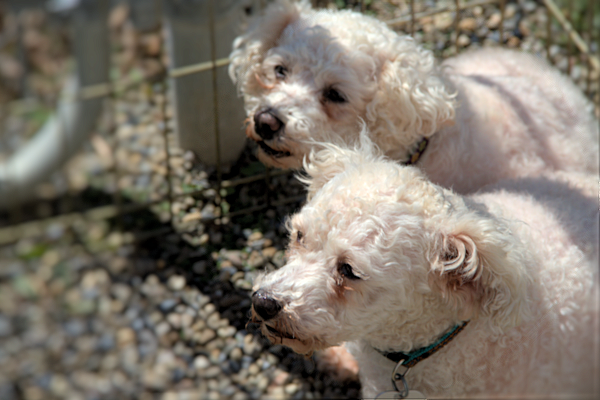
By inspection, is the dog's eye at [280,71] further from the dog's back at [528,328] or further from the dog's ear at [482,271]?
the dog's ear at [482,271]

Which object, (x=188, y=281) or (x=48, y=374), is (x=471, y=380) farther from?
(x=48, y=374)

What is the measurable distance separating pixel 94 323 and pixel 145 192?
2.64ft

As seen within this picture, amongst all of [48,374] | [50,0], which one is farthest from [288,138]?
[50,0]

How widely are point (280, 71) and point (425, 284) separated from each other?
1363 millimetres

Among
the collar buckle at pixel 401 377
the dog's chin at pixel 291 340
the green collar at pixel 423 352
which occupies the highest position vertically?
the dog's chin at pixel 291 340

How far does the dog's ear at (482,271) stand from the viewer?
166cm

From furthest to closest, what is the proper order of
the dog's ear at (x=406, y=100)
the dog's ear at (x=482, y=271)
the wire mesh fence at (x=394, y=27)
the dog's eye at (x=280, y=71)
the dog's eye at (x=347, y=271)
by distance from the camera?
1. the wire mesh fence at (x=394, y=27)
2. the dog's eye at (x=280, y=71)
3. the dog's ear at (x=406, y=100)
4. the dog's eye at (x=347, y=271)
5. the dog's ear at (x=482, y=271)

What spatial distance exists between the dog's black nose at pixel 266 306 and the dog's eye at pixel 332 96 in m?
1.12

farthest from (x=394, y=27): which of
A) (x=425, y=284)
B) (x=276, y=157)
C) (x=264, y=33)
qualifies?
(x=425, y=284)

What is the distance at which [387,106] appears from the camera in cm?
258

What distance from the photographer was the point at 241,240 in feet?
10.1

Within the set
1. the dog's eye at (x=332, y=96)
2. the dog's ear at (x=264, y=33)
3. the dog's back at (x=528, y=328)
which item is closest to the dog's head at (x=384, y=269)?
the dog's back at (x=528, y=328)

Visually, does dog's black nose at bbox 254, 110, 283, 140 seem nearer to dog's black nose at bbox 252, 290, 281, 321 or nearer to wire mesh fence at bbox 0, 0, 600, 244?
wire mesh fence at bbox 0, 0, 600, 244

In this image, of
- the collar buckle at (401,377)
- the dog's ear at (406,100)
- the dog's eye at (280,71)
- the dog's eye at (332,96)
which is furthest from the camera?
the dog's eye at (280,71)
